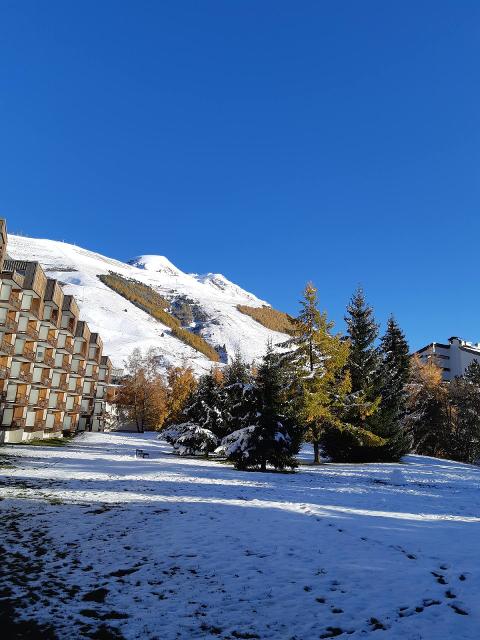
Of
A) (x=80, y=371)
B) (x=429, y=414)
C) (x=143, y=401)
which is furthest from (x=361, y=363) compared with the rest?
(x=143, y=401)

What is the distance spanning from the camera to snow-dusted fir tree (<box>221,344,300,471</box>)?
25672 mm

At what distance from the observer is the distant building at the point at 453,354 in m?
101

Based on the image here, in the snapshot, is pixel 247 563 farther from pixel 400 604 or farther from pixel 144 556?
pixel 400 604

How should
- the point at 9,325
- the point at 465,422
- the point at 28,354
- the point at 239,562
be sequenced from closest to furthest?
the point at 239,562, the point at 9,325, the point at 28,354, the point at 465,422

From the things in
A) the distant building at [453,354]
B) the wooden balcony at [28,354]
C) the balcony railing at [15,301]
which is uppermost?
the distant building at [453,354]

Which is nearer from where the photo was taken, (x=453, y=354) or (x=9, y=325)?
(x=9, y=325)

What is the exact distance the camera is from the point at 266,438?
25.7 meters

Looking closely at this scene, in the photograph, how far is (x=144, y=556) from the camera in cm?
950

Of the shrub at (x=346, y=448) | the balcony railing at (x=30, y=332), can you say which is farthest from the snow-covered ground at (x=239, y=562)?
the balcony railing at (x=30, y=332)

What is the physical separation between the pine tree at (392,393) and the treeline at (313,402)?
0.07m

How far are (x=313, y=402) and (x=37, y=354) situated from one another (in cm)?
3305

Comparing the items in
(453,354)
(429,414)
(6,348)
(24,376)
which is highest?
(453,354)

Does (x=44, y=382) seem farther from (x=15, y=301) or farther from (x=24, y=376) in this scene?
(x=15, y=301)

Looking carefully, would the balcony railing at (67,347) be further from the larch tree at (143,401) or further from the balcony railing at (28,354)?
the larch tree at (143,401)
